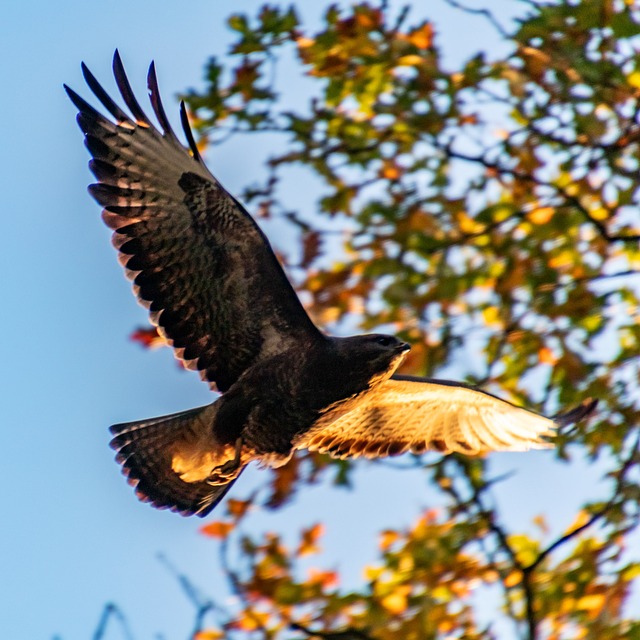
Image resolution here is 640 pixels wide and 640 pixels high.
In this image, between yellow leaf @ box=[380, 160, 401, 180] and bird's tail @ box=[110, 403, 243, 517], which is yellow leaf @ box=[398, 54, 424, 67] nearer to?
yellow leaf @ box=[380, 160, 401, 180]

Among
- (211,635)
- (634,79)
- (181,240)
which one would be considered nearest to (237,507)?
(211,635)

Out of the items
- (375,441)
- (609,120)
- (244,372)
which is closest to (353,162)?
(609,120)

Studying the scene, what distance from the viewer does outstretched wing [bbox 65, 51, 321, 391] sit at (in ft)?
16.2

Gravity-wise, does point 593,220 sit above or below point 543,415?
above

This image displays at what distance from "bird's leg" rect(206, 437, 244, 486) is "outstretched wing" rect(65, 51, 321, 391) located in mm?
426

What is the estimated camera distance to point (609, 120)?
708 cm

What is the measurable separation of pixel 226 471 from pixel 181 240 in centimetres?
113

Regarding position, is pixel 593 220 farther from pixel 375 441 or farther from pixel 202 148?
pixel 202 148

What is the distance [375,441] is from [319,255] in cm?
195

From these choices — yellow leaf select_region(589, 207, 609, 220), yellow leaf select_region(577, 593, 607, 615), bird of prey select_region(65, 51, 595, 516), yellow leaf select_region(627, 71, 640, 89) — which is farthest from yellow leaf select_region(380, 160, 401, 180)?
yellow leaf select_region(577, 593, 607, 615)

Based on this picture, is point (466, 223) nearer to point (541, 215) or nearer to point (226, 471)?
point (541, 215)

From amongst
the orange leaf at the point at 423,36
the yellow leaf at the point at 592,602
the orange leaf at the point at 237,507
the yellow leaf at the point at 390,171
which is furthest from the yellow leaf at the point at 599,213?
the orange leaf at the point at 237,507

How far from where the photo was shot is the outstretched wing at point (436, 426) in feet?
19.5

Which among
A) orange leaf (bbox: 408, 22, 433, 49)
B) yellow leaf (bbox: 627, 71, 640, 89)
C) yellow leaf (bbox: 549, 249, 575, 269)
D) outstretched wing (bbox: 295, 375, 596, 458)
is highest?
orange leaf (bbox: 408, 22, 433, 49)
